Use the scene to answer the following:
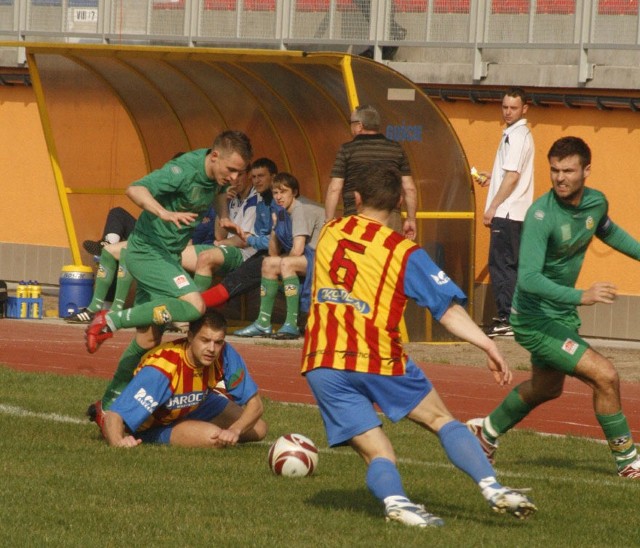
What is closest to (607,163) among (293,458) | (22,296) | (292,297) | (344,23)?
(344,23)

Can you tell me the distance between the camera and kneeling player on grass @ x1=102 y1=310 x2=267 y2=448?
28.3 feet

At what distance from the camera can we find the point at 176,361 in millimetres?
8750

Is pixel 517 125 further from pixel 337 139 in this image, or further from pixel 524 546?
pixel 524 546

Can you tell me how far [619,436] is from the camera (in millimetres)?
8359

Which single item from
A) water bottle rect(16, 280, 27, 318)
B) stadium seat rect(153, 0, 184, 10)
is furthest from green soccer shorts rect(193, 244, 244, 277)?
stadium seat rect(153, 0, 184, 10)

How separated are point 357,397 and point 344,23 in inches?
446

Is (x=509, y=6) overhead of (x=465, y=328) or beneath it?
overhead

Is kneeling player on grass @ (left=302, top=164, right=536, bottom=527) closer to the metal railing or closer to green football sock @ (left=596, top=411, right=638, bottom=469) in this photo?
green football sock @ (left=596, top=411, right=638, bottom=469)

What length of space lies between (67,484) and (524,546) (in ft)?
8.07

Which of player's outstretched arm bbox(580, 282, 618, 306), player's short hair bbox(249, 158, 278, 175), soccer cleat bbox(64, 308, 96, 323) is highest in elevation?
player's short hair bbox(249, 158, 278, 175)

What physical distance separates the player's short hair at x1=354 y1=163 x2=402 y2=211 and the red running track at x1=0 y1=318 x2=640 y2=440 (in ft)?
13.9

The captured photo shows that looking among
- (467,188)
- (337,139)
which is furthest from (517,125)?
(337,139)

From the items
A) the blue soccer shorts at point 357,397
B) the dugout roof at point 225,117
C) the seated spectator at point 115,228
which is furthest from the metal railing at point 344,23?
the blue soccer shorts at point 357,397

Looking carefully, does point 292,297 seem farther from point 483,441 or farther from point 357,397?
point 357,397
